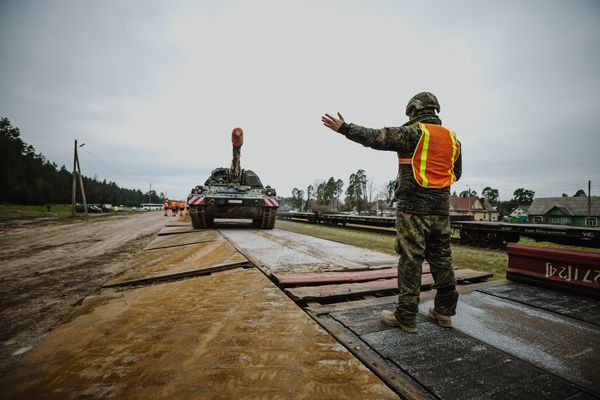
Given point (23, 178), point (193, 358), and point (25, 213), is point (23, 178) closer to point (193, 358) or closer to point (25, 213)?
point (25, 213)

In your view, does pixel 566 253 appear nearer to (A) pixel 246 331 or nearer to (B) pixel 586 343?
(B) pixel 586 343

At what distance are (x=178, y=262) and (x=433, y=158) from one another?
11.6 ft

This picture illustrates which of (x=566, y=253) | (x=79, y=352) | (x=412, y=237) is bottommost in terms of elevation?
(x=79, y=352)

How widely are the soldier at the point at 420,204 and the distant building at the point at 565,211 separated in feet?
175

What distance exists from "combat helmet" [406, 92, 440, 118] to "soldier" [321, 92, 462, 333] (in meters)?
0.19

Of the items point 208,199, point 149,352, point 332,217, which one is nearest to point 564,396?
point 149,352

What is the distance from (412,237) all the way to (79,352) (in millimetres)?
2210

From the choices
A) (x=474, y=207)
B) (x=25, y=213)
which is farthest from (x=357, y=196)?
(x=25, y=213)

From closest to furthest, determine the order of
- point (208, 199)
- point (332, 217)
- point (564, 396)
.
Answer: point (564, 396)
point (208, 199)
point (332, 217)

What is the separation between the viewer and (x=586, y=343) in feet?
5.56

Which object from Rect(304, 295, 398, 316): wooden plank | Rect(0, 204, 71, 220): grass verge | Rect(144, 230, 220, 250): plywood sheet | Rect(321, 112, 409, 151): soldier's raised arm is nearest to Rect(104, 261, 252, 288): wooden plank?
Rect(304, 295, 398, 316): wooden plank

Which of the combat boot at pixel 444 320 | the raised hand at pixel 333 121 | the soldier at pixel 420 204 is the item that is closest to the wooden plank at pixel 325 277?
the soldier at pixel 420 204

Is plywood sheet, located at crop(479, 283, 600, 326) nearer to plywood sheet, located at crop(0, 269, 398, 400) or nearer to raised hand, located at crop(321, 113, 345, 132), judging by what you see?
plywood sheet, located at crop(0, 269, 398, 400)

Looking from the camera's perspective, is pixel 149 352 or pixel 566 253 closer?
pixel 149 352
